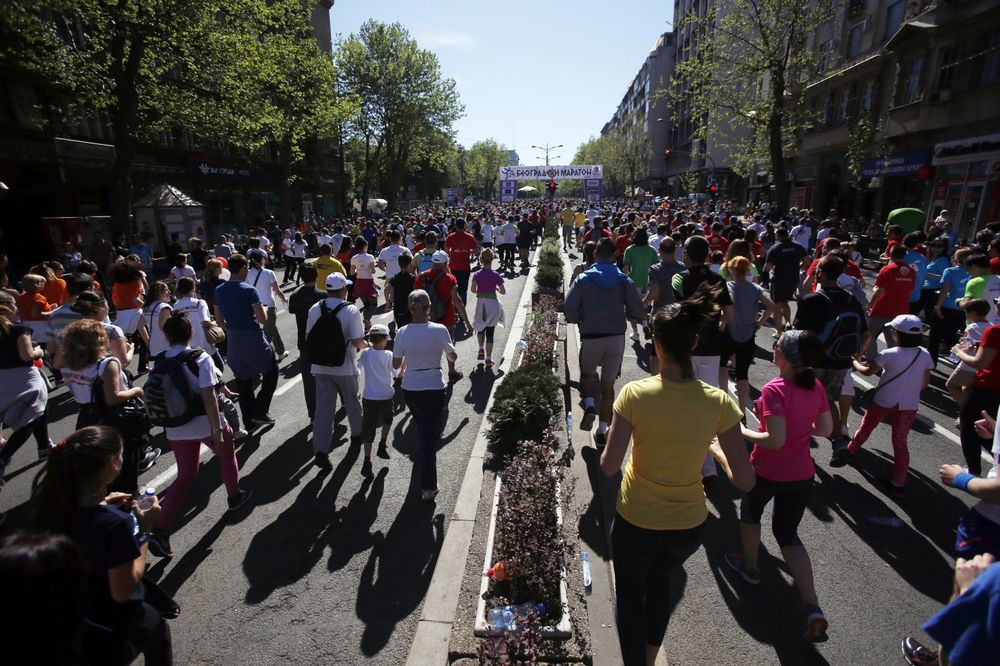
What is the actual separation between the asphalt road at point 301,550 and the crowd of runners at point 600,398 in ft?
0.78

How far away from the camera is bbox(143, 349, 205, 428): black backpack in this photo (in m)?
3.98

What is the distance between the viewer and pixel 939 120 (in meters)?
20.5

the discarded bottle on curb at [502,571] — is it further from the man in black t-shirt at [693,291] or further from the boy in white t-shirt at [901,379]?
the boy in white t-shirt at [901,379]

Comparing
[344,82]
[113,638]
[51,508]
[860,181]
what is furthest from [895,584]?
[344,82]

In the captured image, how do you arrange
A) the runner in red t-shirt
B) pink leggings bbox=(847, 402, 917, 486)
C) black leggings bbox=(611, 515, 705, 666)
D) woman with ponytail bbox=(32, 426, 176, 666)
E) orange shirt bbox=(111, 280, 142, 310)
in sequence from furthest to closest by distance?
orange shirt bbox=(111, 280, 142, 310)
the runner in red t-shirt
pink leggings bbox=(847, 402, 917, 486)
black leggings bbox=(611, 515, 705, 666)
woman with ponytail bbox=(32, 426, 176, 666)

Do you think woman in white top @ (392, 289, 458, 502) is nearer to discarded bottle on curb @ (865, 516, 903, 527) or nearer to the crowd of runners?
the crowd of runners

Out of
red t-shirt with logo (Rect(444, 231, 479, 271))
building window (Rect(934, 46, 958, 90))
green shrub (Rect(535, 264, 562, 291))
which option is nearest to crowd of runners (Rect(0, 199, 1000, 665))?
red t-shirt with logo (Rect(444, 231, 479, 271))

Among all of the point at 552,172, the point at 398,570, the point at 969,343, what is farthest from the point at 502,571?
the point at 552,172

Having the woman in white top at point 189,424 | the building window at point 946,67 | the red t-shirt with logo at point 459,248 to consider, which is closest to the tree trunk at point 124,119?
the red t-shirt with logo at point 459,248

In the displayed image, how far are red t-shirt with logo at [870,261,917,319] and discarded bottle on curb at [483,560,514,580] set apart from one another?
6.23 meters

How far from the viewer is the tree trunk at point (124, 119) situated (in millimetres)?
14562

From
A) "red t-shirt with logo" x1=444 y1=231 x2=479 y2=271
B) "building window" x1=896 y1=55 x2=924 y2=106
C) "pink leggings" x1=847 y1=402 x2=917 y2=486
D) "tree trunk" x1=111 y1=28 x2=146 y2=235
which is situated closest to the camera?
"pink leggings" x1=847 y1=402 x2=917 y2=486

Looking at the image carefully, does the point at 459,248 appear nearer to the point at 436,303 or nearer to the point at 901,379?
the point at 436,303

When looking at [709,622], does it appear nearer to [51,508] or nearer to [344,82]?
[51,508]
